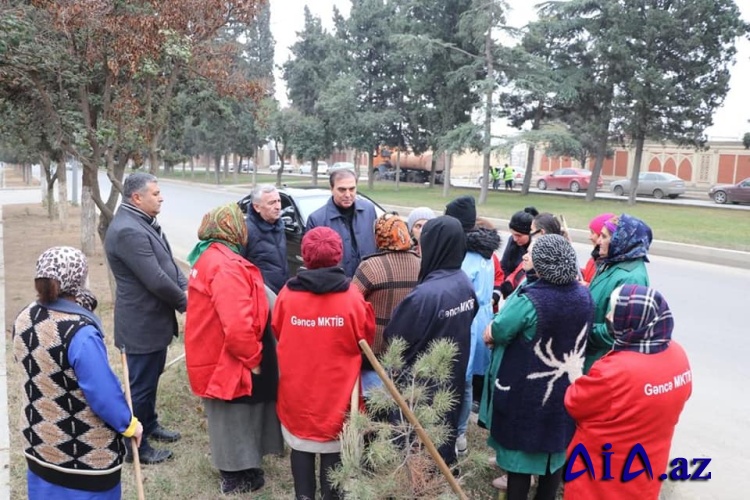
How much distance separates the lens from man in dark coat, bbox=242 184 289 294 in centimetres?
427

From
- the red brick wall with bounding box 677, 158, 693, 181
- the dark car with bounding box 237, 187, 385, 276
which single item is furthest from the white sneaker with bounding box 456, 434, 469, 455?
the red brick wall with bounding box 677, 158, 693, 181

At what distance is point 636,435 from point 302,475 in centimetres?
161

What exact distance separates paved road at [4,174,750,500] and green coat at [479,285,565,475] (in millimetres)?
1223

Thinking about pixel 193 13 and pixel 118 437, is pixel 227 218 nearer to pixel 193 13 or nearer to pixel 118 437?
pixel 118 437

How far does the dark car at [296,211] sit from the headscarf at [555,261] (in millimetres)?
5436

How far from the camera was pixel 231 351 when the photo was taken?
3.14 m

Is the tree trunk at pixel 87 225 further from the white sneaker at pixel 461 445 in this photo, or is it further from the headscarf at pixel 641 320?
the headscarf at pixel 641 320

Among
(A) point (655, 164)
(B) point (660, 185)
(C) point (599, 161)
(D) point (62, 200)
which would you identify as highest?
(A) point (655, 164)

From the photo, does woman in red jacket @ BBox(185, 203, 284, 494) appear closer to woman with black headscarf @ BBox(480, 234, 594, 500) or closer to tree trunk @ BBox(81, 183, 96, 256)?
woman with black headscarf @ BBox(480, 234, 594, 500)

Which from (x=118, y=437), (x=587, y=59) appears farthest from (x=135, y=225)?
(x=587, y=59)

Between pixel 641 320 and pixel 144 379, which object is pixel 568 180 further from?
pixel 641 320

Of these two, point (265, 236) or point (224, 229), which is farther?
point (265, 236)

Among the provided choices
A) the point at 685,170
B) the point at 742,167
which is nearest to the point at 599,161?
the point at 742,167

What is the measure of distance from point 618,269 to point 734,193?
27.7 meters
